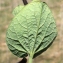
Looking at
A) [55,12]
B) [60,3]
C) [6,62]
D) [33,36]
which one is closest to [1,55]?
[6,62]

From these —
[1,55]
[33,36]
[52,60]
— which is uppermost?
[33,36]

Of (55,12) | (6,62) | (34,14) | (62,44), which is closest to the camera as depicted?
(34,14)

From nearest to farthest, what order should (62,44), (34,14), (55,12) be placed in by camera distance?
(34,14), (62,44), (55,12)

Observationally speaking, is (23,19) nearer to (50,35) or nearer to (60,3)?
(50,35)

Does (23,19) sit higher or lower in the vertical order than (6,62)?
higher

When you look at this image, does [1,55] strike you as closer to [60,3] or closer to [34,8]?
[60,3]

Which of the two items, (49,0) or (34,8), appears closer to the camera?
(34,8)

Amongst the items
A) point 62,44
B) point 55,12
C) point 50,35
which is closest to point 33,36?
point 50,35
